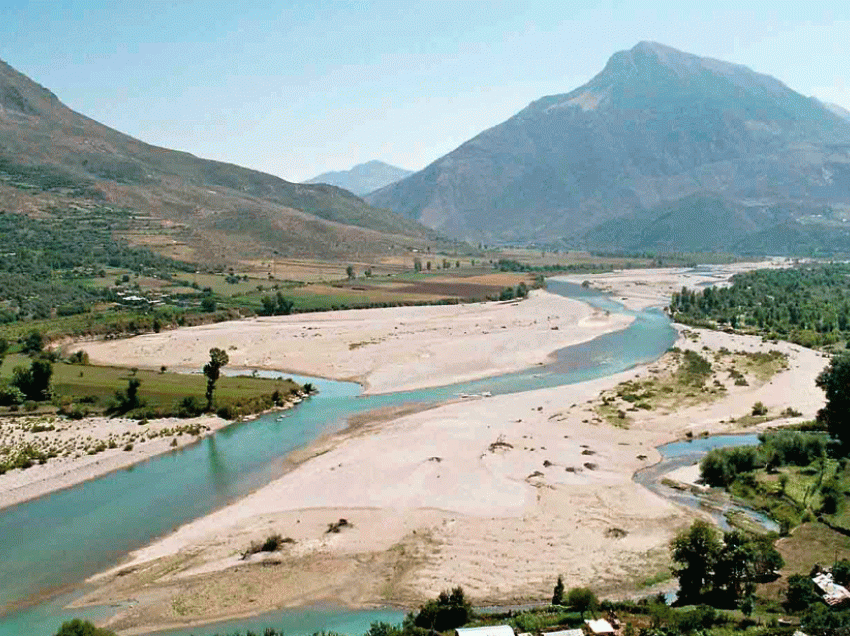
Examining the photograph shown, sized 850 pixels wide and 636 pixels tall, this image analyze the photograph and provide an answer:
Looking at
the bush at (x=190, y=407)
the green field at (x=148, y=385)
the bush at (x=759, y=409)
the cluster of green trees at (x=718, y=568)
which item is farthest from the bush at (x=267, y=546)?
the bush at (x=759, y=409)

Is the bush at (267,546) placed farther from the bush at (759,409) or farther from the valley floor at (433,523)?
the bush at (759,409)

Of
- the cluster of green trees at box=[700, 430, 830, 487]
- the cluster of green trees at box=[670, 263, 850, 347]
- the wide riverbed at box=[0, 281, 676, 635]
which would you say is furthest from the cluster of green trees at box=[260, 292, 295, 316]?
the cluster of green trees at box=[700, 430, 830, 487]

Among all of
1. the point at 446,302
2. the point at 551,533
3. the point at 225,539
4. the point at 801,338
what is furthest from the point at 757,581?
the point at 446,302

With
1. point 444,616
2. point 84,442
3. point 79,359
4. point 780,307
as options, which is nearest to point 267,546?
point 444,616

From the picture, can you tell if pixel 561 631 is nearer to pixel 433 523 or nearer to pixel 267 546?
pixel 433 523

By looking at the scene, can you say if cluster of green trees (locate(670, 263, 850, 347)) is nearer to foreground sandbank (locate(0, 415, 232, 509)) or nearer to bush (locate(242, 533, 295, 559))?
foreground sandbank (locate(0, 415, 232, 509))

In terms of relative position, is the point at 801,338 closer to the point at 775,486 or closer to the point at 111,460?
the point at 775,486
